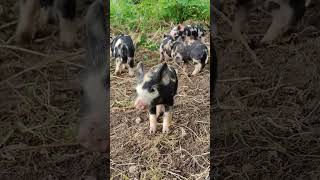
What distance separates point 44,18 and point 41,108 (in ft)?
1.83

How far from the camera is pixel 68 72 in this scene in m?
2.88

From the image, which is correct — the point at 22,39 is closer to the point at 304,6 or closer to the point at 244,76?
the point at 244,76

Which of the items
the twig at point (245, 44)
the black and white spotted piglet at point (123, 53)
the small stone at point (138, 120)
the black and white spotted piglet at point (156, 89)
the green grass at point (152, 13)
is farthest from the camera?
the green grass at point (152, 13)

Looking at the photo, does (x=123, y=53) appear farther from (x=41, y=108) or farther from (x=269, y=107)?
(x=269, y=107)

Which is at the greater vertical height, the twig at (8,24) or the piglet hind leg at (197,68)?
the twig at (8,24)

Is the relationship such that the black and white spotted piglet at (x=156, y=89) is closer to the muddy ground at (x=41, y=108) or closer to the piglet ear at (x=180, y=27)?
the muddy ground at (x=41, y=108)

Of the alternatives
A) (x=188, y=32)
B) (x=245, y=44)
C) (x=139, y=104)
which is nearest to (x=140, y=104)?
(x=139, y=104)

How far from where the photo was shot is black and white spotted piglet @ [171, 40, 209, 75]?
3.27m

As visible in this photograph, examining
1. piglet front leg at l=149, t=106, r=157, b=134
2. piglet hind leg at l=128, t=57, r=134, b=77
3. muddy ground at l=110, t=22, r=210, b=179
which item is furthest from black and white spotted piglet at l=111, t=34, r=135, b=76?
piglet front leg at l=149, t=106, r=157, b=134

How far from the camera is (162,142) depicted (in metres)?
2.62

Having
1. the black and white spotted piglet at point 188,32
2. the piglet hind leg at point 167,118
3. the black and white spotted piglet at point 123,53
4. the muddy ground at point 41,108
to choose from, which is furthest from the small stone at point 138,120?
the black and white spotted piglet at point 188,32

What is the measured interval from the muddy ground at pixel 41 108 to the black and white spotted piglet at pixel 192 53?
0.66 metres

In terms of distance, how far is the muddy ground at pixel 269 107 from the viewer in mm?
2617

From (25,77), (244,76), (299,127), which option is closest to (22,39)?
(25,77)
